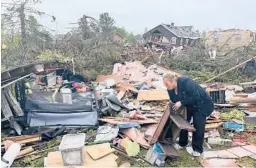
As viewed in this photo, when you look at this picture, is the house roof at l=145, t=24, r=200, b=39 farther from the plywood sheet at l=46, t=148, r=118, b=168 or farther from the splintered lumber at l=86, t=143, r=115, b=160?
the plywood sheet at l=46, t=148, r=118, b=168

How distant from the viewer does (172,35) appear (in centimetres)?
3259

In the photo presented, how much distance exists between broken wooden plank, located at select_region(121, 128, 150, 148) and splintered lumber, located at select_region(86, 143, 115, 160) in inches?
27.3

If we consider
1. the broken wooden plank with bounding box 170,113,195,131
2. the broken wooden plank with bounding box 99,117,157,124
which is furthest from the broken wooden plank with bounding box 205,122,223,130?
the broken wooden plank with bounding box 170,113,195,131

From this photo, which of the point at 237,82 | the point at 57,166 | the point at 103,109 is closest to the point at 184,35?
the point at 237,82

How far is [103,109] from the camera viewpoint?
6785 millimetres

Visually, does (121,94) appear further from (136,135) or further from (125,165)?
(125,165)

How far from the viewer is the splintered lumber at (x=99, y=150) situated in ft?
15.0

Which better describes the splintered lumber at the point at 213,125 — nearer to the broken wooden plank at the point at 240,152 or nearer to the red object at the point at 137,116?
the broken wooden plank at the point at 240,152

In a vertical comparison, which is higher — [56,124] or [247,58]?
[247,58]

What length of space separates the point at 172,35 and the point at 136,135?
2827 centimetres

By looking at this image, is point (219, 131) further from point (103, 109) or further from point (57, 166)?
point (57, 166)

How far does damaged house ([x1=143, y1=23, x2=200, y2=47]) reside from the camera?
32094 mm

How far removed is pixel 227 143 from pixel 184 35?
2882 centimetres

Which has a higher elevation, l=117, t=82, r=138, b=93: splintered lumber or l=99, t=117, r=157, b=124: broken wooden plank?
l=117, t=82, r=138, b=93: splintered lumber
